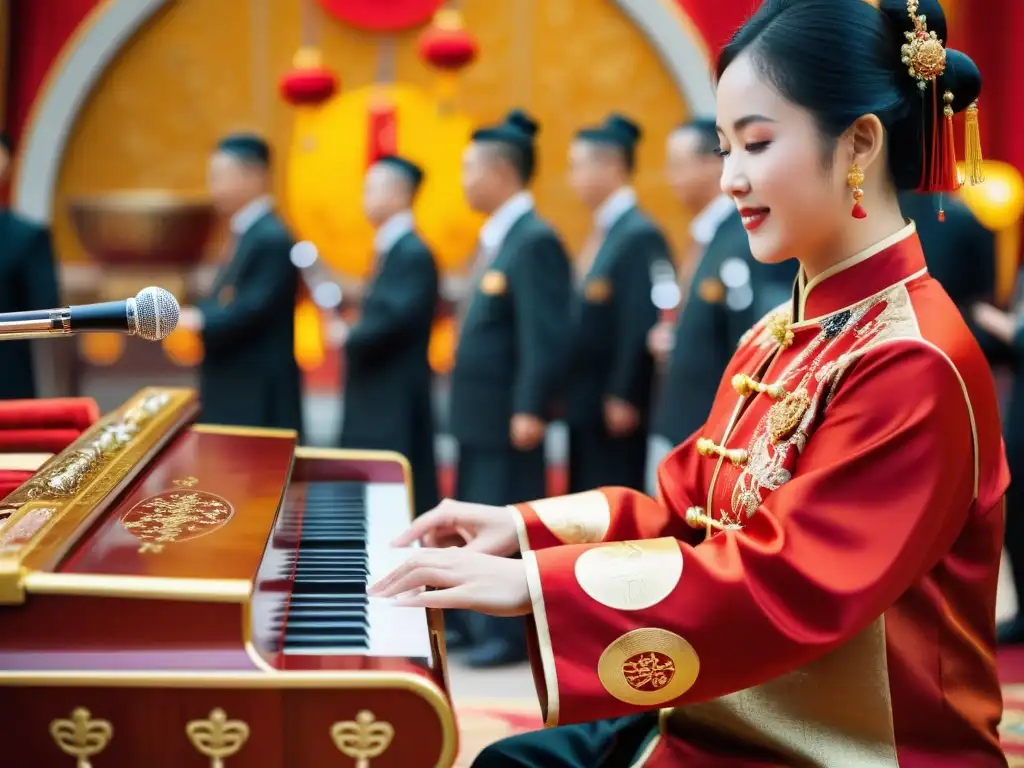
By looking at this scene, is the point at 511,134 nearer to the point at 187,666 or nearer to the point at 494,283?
the point at 494,283

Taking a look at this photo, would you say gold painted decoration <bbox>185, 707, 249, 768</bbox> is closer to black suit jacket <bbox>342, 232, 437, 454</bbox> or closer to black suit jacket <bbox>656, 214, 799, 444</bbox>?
black suit jacket <bbox>656, 214, 799, 444</bbox>

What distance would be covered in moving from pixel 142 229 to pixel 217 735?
434 centimetres

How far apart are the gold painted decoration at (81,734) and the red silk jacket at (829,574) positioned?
1.28ft

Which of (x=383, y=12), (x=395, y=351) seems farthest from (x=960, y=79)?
Result: (x=383, y=12)

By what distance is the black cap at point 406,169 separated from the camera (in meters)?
4.06

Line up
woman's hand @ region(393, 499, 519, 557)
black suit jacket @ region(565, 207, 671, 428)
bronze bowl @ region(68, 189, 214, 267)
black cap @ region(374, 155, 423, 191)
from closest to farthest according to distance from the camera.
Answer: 1. woman's hand @ region(393, 499, 519, 557)
2. black suit jacket @ region(565, 207, 671, 428)
3. black cap @ region(374, 155, 423, 191)
4. bronze bowl @ region(68, 189, 214, 267)

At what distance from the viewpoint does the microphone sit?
43.9 inches

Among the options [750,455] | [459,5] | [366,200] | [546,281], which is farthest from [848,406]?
[459,5]

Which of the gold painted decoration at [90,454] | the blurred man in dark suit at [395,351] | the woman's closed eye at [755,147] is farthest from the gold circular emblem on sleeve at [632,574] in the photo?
the blurred man in dark suit at [395,351]

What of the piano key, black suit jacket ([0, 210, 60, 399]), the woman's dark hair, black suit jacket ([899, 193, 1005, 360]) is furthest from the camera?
black suit jacket ([0, 210, 60, 399])

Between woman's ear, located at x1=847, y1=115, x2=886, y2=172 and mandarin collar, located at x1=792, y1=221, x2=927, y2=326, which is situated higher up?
woman's ear, located at x1=847, y1=115, x2=886, y2=172

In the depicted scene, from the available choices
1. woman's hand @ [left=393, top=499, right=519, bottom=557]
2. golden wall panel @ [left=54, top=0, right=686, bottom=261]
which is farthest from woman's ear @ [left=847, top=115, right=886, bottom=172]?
golden wall panel @ [left=54, top=0, right=686, bottom=261]

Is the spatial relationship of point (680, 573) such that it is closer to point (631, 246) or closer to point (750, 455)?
point (750, 455)

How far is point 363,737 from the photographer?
0.98 meters
